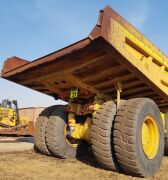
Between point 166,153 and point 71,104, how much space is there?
2.56 metres

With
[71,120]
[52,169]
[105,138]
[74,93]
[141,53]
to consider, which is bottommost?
[52,169]

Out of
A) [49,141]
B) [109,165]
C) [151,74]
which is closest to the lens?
[109,165]

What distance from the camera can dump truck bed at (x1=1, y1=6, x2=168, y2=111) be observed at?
381 cm

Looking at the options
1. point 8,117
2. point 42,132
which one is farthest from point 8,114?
point 42,132

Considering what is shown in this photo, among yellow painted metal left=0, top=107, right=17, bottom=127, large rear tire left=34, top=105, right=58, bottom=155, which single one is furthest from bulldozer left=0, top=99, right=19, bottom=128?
large rear tire left=34, top=105, right=58, bottom=155

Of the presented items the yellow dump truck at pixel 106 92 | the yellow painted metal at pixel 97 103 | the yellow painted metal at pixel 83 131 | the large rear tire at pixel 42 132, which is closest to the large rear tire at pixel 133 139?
the yellow dump truck at pixel 106 92

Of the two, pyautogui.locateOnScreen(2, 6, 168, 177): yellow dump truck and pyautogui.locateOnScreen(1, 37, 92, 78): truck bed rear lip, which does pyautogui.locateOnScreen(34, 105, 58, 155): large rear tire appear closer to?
pyautogui.locateOnScreen(2, 6, 168, 177): yellow dump truck

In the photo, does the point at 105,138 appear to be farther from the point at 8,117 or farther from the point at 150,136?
the point at 8,117

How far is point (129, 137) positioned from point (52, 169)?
1.31 metres

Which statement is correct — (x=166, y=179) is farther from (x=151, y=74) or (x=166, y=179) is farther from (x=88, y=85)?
(x=88, y=85)

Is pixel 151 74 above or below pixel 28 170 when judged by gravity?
above

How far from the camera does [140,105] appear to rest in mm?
4430

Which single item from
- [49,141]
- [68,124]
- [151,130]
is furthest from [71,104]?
[151,130]

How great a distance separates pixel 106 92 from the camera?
5.43m
